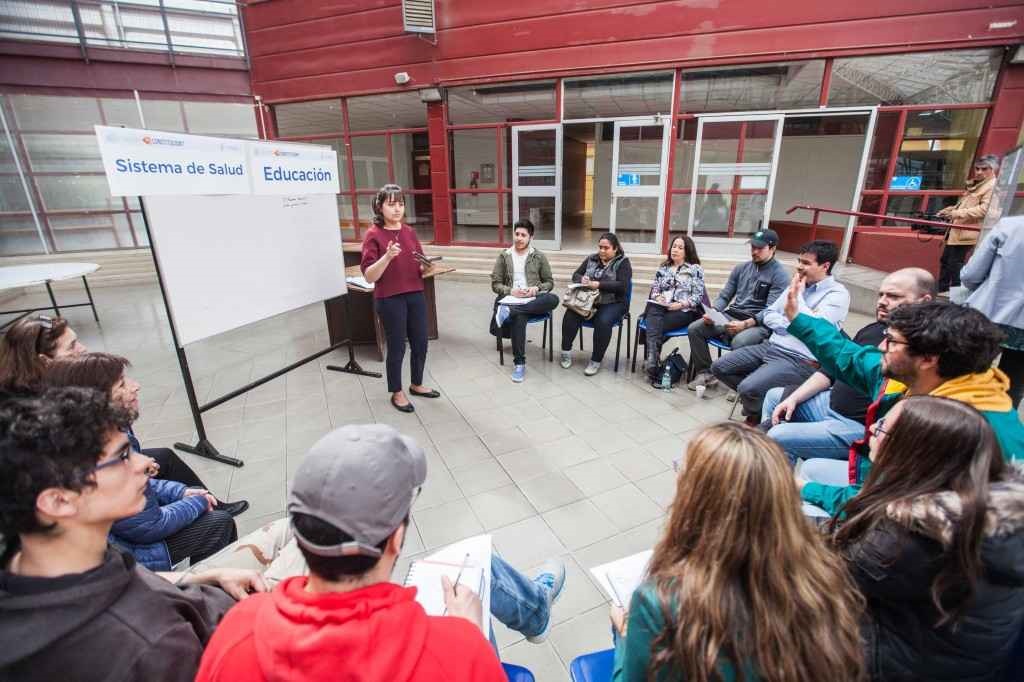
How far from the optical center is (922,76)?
250 inches

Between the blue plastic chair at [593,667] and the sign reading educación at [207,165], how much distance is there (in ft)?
8.80

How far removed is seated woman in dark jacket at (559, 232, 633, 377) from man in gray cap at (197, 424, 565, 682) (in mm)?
3423

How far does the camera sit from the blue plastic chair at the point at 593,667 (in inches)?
46.4

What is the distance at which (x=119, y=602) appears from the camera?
851 millimetres

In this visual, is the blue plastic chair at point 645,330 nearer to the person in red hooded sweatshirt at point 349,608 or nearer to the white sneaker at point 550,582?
the white sneaker at point 550,582

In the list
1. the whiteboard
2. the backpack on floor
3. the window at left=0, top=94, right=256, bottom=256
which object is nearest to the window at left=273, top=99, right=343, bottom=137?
the window at left=0, top=94, right=256, bottom=256

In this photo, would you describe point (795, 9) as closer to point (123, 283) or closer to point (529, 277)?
point (529, 277)

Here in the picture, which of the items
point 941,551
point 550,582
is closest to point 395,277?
point 550,582

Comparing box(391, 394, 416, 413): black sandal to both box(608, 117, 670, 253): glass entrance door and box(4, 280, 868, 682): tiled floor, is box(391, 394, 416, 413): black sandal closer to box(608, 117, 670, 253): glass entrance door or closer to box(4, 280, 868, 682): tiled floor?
box(4, 280, 868, 682): tiled floor

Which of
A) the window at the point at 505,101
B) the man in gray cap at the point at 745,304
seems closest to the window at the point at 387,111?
the window at the point at 505,101

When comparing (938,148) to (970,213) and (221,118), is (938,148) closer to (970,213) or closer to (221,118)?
(970,213)

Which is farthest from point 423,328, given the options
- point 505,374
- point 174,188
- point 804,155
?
point 804,155

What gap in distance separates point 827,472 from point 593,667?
1.38m

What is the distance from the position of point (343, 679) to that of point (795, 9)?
27.0ft
